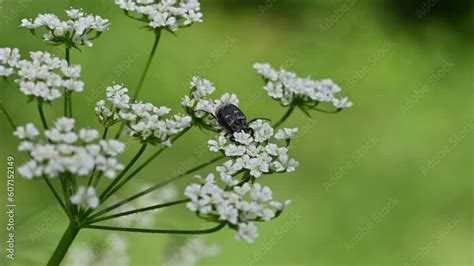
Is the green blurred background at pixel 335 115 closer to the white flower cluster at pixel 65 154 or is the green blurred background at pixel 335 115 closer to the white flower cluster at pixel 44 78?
the white flower cluster at pixel 44 78

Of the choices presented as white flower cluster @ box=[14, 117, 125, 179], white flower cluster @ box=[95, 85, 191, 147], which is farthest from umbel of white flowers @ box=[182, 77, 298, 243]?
white flower cluster @ box=[14, 117, 125, 179]

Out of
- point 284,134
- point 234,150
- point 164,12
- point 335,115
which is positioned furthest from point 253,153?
point 335,115

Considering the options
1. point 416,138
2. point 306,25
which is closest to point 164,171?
point 416,138

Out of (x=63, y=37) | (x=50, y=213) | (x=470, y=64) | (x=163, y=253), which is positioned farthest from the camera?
(x=470, y=64)

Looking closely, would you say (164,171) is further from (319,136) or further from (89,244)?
(89,244)

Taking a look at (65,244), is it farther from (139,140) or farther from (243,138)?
(243,138)

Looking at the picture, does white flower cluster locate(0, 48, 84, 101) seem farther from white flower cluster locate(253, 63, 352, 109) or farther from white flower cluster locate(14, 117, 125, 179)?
white flower cluster locate(253, 63, 352, 109)
